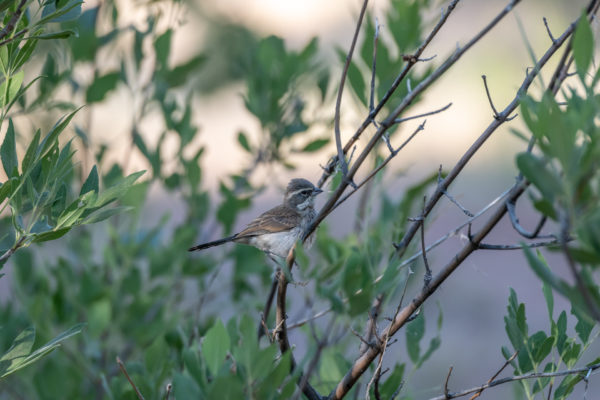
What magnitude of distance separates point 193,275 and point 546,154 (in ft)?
9.63

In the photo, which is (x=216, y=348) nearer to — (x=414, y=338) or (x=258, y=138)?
(x=414, y=338)

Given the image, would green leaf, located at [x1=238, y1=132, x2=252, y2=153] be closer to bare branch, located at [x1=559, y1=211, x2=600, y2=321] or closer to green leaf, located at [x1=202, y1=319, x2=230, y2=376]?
green leaf, located at [x1=202, y1=319, x2=230, y2=376]

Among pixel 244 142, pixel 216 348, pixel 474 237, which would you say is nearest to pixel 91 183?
pixel 216 348

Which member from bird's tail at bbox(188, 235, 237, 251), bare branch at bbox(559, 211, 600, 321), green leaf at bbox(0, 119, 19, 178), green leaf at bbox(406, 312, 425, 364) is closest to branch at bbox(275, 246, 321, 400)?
green leaf at bbox(406, 312, 425, 364)

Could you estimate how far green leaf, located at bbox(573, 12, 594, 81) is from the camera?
4.60 feet

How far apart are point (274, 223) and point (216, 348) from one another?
298 centimetres

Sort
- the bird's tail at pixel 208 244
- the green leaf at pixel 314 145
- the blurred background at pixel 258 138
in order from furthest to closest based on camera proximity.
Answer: the green leaf at pixel 314 145
the blurred background at pixel 258 138
the bird's tail at pixel 208 244

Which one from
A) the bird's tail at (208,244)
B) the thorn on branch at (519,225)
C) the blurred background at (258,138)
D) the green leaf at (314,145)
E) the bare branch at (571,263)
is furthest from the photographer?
the green leaf at (314,145)

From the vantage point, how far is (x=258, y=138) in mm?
4652

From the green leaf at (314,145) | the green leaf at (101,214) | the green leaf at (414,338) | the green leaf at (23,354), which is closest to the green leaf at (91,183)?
the green leaf at (101,214)

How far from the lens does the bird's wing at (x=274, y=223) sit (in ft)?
15.1

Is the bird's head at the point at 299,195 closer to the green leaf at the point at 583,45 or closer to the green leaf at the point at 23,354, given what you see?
the green leaf at the point at 23,354

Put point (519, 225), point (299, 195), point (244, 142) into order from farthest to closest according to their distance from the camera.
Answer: point (299, 195), point (244, 142), point (519, 225)

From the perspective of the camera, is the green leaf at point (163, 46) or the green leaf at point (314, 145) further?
the green leaf at point (314, 145)
